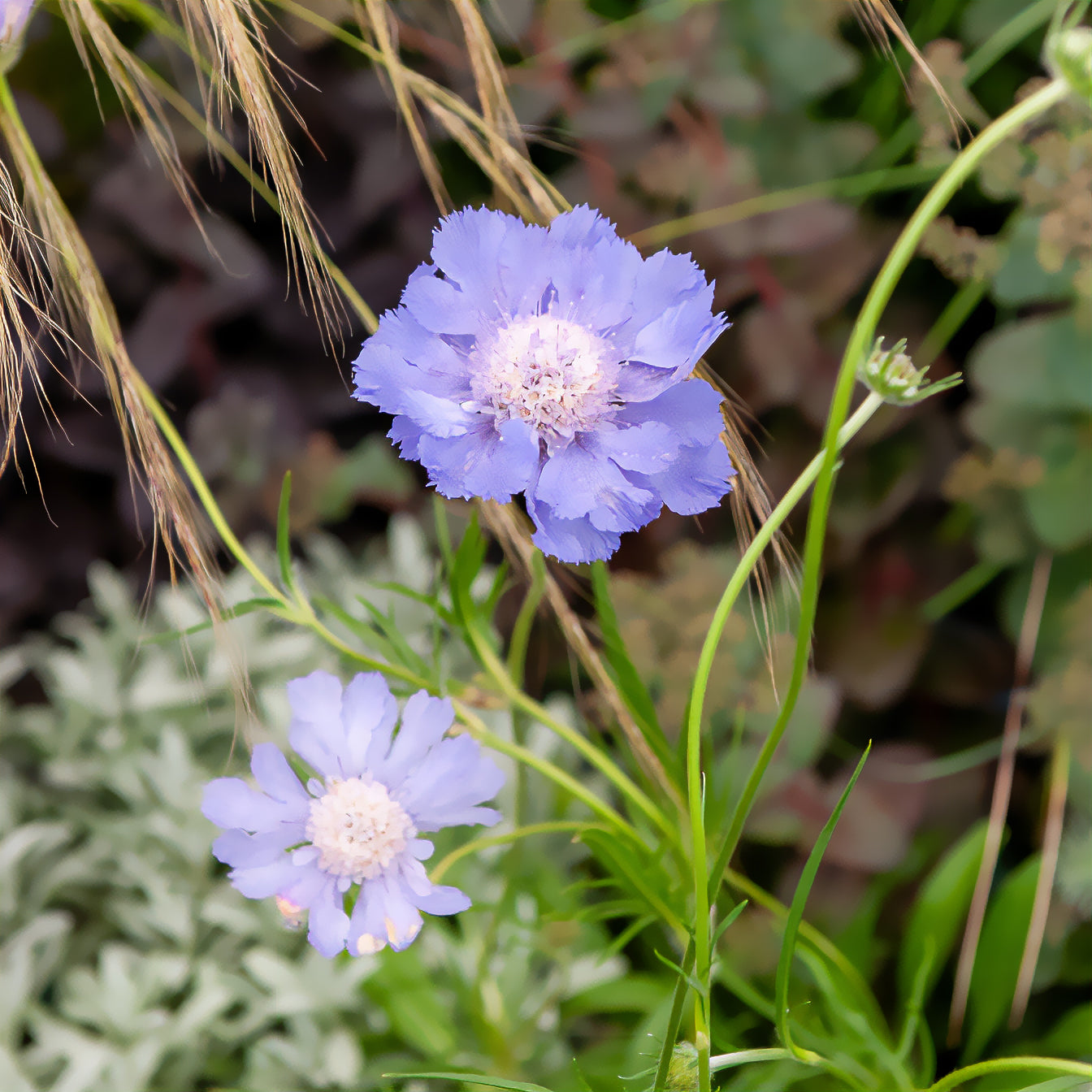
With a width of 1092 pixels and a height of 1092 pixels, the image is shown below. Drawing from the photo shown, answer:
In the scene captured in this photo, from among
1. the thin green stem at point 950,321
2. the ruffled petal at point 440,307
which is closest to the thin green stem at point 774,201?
the thin green stem at point 950,321

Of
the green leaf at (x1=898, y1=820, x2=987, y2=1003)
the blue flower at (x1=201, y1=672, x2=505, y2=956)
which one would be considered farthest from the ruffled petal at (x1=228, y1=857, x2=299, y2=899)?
the green leaf at (x1=898, y1=820, x2=987, y2=1003)

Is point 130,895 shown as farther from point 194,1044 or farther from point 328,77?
point 328,77

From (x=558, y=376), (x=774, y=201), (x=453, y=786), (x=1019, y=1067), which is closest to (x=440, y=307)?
(x=558, y=376)

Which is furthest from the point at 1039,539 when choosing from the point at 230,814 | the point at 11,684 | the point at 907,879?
the point at 11,684

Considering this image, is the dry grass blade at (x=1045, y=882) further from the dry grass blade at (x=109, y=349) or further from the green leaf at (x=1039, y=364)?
the dry grass blade at (x=109, y=349)

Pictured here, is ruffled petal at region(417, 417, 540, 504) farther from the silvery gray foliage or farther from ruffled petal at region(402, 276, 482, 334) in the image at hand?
the silvery gray foliage

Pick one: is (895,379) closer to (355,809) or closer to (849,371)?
(849,371)
